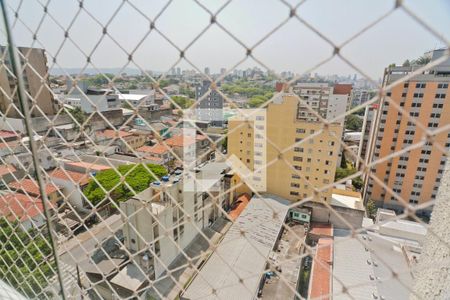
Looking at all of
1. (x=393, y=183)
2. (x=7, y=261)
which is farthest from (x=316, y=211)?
(x=7, y=261)

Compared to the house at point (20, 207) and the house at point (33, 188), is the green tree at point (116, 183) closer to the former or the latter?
the house at point (33, 188)

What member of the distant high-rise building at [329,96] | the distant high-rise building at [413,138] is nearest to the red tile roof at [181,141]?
the distant high-rise building at [413,138]

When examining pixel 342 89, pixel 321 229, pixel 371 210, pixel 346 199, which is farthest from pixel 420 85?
pixel 342 89

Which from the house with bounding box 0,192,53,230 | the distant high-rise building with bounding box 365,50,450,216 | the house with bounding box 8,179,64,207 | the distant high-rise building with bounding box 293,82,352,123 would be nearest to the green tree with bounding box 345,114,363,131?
the distant high-rise building with bounding box 293,82,352,123

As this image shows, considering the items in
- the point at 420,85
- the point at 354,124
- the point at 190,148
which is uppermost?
the point at 420,85

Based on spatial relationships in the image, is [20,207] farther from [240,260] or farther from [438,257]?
[240,260]

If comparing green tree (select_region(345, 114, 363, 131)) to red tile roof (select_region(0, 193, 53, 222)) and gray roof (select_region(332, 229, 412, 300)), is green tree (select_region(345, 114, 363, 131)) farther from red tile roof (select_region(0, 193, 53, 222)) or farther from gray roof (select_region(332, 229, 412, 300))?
red tile roof (select_region(0, 193, 53, 222))

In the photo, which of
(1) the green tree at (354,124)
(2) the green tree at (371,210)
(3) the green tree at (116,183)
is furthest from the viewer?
(1) the green tree at (354,124)
